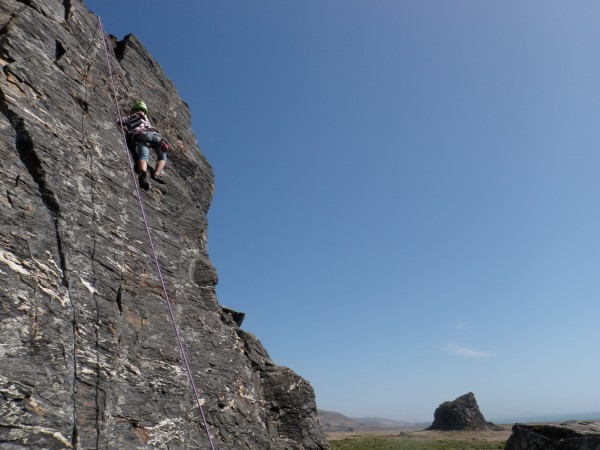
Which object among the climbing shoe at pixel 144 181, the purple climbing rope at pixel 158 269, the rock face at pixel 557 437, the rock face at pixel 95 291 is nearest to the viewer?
the rock face at pixel 95 291

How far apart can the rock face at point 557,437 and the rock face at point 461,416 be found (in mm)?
47779

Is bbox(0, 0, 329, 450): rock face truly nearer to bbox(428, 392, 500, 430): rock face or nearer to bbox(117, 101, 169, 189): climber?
bbox(117, 101, 169, 189): climber

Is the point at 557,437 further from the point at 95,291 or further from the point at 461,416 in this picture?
the point at 461,416

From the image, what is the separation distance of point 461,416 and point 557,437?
50.9m

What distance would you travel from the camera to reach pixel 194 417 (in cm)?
920

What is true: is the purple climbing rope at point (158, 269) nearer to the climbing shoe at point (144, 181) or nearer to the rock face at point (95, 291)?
the rock face at point (95, 291)

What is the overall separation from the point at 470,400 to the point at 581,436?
178 feet

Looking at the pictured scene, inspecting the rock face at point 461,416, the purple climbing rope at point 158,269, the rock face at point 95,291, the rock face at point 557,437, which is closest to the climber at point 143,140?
the purple climbing rope at point 158,269

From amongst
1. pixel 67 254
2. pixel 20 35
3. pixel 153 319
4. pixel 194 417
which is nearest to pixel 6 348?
pixel 67 254

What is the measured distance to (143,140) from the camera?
12234 millimetres

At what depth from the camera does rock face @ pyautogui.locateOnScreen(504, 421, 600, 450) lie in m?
15.8

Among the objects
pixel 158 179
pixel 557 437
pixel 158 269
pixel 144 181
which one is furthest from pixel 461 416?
pixel 158 269

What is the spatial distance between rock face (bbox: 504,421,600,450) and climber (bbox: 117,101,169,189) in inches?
641

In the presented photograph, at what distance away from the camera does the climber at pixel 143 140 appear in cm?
1184
